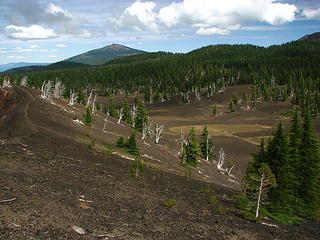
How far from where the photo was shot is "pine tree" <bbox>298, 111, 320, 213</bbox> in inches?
1278

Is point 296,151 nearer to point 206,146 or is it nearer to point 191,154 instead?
point 191,154

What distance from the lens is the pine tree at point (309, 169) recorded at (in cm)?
3247

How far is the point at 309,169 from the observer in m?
33.0

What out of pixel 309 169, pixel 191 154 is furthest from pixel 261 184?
pixel 191 154

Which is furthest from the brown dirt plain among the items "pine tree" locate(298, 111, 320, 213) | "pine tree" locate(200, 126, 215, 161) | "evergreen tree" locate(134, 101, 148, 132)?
"evergreen tree" locate(134, 101, 148, 132)

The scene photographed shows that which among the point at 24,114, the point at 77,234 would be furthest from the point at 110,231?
the point at 24,114

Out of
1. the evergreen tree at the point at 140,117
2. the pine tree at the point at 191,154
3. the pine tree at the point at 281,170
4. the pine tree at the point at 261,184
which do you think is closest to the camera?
the pine tree at the point at 261,184

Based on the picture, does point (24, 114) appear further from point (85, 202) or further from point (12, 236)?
point (12, 236)

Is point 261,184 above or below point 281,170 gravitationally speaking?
above

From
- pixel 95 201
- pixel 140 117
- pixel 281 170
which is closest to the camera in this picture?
pixel 95 201

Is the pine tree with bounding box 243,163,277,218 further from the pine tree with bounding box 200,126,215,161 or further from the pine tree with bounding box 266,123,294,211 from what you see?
the pine tree with bounding box 200,126,215,161

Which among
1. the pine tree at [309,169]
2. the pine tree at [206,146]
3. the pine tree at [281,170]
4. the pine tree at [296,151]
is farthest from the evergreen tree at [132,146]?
the pine tree at [309,169]

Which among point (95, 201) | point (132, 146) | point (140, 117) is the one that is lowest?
point (132, 146)

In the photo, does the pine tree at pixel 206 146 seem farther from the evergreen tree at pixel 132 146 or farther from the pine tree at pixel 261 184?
the pine tree at pixel 261 184
